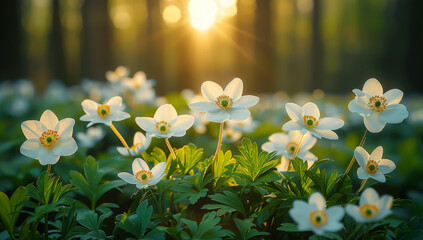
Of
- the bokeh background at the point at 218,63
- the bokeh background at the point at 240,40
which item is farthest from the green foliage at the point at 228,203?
the bokeh background at the point at 240,40

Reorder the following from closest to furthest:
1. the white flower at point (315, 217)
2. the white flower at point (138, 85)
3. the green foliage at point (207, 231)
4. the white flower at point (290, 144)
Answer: the white flower at point (315, 217), the green foliage at point (207, 231), the white flower at point (290, 144), the white flower at point (138, 85)

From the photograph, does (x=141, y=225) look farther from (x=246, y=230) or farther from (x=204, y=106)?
(x=204, y=106)

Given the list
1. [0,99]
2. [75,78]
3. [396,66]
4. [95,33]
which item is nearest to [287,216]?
[0,99]

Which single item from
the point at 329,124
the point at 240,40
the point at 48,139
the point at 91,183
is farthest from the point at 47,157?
the point at 240,40

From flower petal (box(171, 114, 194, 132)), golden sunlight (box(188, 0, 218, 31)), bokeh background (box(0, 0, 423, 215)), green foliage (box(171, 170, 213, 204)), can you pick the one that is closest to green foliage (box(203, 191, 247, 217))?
green foliage (box(171, 170, 213, 204))

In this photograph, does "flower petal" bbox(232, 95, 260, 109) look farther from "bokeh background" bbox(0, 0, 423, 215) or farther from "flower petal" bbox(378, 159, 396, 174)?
"bokeh background" bbox(0, 0, 423, 215)

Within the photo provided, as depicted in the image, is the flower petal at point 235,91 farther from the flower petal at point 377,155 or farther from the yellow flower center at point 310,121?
the flower petal at point 377,155
